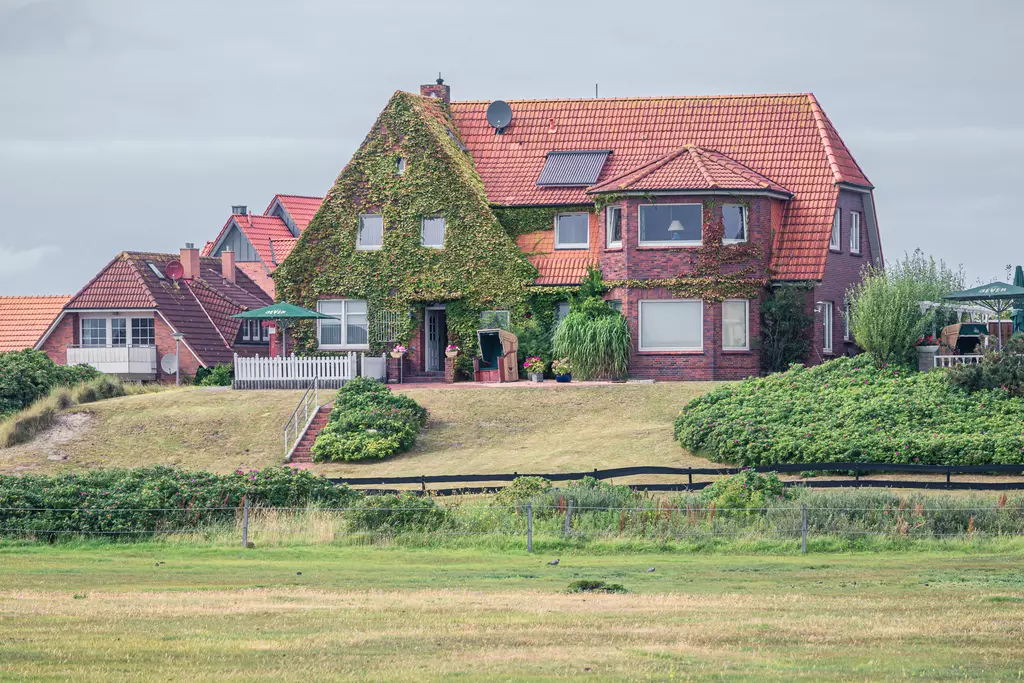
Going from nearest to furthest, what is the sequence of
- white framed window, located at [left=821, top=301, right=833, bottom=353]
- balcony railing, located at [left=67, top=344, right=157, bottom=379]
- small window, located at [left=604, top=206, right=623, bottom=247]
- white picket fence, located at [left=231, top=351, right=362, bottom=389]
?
white picket fence, located at [left=231, top=351, right=362, bottom=389] → small window, located at [left=604, top=206, right=623, bottom=247] → white framed window, located at [left=821, top=301, right=833, bottom=353] → balcony railing, located at [left=67, top=344, right=157, bottom=379]

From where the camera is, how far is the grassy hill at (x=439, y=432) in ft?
132

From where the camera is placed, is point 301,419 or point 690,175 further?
point 690,175

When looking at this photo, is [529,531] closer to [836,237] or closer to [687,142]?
[836,237]

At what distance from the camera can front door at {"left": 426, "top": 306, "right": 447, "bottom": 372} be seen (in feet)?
174

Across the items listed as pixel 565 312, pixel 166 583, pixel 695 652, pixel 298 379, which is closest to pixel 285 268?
pixel 298 379

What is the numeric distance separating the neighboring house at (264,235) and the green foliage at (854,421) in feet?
128

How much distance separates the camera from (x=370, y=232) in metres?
53.4

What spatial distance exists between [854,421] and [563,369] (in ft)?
38.3

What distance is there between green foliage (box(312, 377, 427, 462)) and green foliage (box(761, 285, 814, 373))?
11.2 meters

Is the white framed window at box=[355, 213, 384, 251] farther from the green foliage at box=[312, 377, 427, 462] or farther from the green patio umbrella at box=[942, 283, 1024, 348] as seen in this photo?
the green patio umbrella at box=[942, 283, 1024, 348]

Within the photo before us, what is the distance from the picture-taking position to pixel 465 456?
4131 cm

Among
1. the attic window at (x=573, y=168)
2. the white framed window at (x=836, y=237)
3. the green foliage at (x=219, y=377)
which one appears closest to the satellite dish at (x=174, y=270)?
the green foliage at (x=219, y=377)

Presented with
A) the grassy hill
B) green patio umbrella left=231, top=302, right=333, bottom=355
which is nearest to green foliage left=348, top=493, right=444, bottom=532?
the grassy hill

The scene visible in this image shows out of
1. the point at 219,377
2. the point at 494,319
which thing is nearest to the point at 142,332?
the point at 219,377
